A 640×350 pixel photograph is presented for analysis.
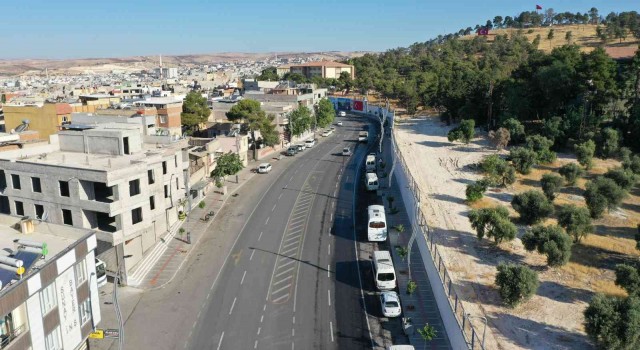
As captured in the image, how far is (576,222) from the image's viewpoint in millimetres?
34406

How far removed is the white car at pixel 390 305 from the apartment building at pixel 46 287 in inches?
575

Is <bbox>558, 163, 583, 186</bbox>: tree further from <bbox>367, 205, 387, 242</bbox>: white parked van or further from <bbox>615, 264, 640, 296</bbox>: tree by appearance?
<bbox>367, 205, 387, 242</bbox>: white parked van

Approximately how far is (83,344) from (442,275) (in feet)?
62.8

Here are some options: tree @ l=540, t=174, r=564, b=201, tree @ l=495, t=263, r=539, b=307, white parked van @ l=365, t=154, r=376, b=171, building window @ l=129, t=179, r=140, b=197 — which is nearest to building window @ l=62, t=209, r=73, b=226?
building window @ l=129, t=179, r=140, b=197

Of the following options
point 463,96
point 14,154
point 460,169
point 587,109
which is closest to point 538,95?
point 587,109

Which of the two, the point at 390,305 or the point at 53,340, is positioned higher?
the point at 53,340

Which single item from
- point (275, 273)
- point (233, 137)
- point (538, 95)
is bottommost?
point (275, 273)

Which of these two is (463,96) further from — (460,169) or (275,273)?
(275,273)

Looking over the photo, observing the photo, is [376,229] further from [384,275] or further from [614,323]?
[614,323]

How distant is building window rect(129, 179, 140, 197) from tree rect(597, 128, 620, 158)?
170 feet

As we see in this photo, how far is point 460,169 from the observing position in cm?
5688

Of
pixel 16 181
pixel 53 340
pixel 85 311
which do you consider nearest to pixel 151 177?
pixel 16 181

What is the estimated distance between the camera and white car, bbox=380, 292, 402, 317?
2625 centimetres

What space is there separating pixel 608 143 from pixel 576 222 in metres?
27.6
